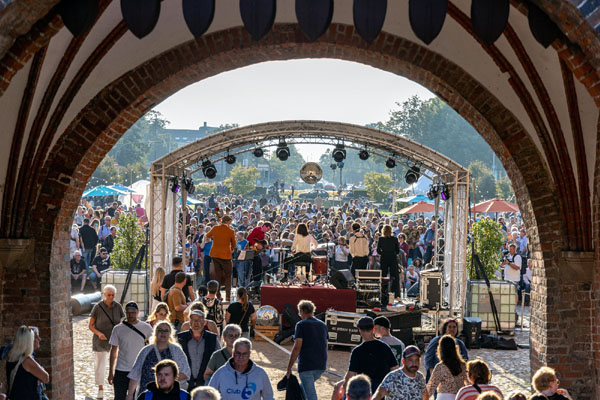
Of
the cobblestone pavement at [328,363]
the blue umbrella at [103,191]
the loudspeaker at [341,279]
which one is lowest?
the cobblestone pavement at [328,363]

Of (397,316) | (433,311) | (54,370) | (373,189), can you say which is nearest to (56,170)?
(54,370)

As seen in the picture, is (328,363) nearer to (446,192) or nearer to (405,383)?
(405,383)

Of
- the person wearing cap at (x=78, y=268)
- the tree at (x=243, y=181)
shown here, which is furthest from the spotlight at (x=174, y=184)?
the tree at (x=243, y=181)

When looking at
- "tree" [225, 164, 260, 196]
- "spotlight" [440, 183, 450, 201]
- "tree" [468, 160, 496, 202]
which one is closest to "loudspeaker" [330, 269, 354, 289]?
"spotlight" [440, 183, 450, 201]

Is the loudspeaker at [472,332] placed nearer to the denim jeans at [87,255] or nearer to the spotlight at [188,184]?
the spotlight at [188,184]

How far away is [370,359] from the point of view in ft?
22.3

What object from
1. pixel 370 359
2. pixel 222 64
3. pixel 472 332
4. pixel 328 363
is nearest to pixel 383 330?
pixel 370 359

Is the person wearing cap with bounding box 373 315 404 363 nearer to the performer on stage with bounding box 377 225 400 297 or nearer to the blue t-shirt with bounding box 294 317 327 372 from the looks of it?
the blue t-shirt with bounding box 294 317 327 372

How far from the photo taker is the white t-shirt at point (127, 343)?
775 cm

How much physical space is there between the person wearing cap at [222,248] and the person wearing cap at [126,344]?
658 cm

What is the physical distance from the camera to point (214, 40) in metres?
8.61

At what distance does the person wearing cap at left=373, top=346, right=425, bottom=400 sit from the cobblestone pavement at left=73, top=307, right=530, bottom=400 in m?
4.01

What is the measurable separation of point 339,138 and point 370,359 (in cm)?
1151

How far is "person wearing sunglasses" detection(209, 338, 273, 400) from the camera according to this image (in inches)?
231
